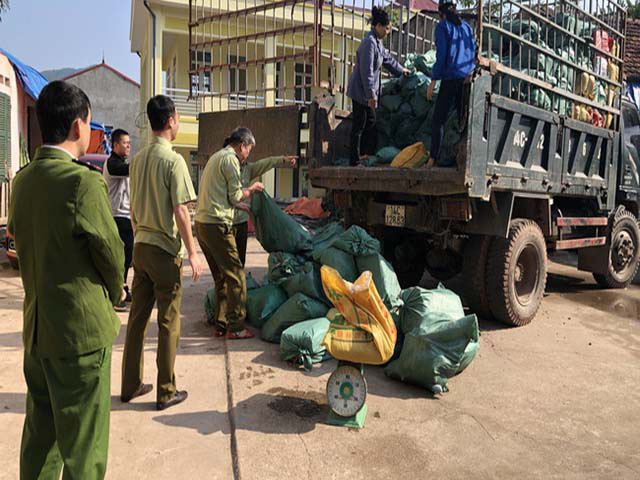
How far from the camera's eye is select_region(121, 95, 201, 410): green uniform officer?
3.04m

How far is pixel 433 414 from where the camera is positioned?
319cm

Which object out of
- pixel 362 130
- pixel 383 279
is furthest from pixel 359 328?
pixel 362 130

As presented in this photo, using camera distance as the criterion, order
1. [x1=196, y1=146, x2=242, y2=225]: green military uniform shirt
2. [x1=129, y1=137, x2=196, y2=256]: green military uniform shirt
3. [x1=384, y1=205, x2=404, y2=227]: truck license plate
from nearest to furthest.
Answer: [x1=129, y1=137, x2=196, y2=256]: green military uniform shirt → [x1=196, y1=146, x2=242, y2=225]: green military uniform shirt → [x1=384, y1=205, x2=404, y2=227]: truck license plate

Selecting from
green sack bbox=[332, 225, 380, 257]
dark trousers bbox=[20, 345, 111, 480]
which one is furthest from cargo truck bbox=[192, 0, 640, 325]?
dark trousers bbox=[20, 345, 111, 480]

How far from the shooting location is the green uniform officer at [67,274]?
6.00 ft

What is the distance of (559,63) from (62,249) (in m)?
5.11

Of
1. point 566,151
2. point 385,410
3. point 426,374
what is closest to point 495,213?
point 566,151

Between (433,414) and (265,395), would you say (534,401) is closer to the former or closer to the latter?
(433,414)

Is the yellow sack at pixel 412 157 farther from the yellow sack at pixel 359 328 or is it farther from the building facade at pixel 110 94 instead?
the building facade at pixel 110 94

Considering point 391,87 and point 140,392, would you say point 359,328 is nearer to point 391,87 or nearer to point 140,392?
point 140,392

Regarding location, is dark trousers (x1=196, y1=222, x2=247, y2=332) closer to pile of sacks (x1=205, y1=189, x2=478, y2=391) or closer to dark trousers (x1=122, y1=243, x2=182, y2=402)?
pile of sacks (x1=205, y1=189, x2=478, y2=391)

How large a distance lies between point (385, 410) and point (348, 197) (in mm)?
2633

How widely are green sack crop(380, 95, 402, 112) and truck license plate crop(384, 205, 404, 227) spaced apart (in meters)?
1.19

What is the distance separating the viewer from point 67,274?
187 cm
